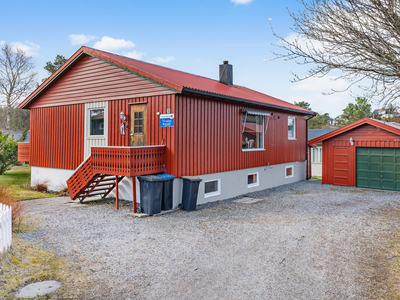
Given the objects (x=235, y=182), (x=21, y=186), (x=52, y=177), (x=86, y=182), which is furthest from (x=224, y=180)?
(x=21, y=186)

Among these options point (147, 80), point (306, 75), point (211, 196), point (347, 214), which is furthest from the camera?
point (211, 196)

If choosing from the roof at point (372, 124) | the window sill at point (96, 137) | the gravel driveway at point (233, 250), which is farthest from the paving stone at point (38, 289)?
the roof at point (372, 124)

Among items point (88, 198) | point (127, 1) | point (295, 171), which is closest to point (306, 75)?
point (88, 198)

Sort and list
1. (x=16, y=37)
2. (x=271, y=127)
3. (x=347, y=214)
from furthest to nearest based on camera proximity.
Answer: (x=16, y=37)
(x=271, y=127)
(x=347, y=214)

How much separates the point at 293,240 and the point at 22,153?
13336 millimetres

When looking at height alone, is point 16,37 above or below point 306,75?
above

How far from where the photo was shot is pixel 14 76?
95.2ft

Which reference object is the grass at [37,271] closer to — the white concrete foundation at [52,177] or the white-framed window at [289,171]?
the white concrete foundation at [52,177]

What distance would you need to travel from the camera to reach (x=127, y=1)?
14953 millimetres

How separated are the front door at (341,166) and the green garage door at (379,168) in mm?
514

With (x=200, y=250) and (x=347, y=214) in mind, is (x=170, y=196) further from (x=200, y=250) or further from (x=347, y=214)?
(x=347, y=214)

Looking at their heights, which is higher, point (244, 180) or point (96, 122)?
point (96, 122)

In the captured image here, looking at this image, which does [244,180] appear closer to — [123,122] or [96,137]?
[123,122]

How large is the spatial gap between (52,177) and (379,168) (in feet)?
47.0
